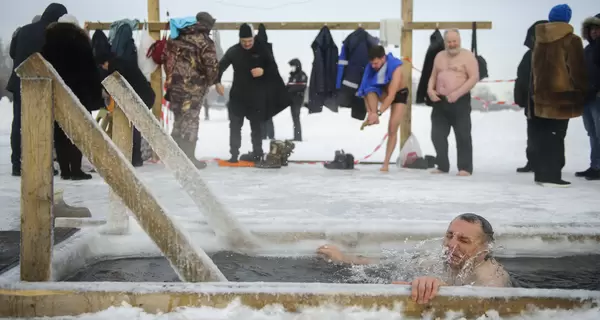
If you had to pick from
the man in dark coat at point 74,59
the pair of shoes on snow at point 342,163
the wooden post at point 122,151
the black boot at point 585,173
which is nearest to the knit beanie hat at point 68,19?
the man in dark coat at point 74,59

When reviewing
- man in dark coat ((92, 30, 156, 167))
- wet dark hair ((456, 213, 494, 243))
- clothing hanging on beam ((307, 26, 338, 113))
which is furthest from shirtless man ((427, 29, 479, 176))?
wet dark hair ((456, 213, 494, 243))

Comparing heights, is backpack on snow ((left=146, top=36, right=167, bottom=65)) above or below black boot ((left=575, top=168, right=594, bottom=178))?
above

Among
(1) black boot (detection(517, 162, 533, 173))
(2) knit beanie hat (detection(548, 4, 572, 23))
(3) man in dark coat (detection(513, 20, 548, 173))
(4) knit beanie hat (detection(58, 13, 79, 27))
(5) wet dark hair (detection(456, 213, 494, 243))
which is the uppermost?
(2) knit beanie hat (detection(548, 4, 572, 23))

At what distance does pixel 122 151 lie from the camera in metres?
3.67

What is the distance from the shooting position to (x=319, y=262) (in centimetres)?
358

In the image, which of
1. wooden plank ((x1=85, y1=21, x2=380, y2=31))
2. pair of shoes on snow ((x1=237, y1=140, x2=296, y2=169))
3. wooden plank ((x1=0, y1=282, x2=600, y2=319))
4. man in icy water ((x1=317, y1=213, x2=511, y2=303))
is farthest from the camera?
wooden plank ((x1=85, y1=21, x2=380, y2=31))

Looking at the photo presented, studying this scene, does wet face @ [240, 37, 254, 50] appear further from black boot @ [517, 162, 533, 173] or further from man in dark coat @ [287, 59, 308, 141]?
man in dark coat @ [287, 59, 308, 141]

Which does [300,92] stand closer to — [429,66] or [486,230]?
[429,66]

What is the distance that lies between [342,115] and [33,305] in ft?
70.6

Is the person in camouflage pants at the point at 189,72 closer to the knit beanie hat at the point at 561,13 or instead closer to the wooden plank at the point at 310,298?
the knit beanie hat at the point at 561,13

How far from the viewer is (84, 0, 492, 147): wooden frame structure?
348 inches

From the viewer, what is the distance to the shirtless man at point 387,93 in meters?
7.95

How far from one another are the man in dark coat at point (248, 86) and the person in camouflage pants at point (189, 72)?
1.56 feet

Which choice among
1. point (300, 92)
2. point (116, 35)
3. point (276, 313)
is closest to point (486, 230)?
point (276, 313)
